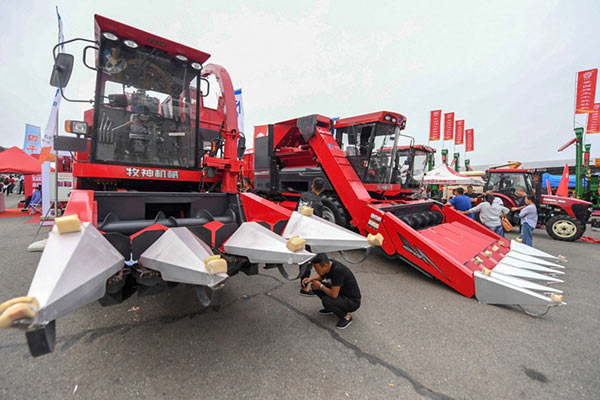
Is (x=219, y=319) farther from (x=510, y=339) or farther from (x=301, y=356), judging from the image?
(x=510, y=339)

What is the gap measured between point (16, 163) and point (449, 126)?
27561mm

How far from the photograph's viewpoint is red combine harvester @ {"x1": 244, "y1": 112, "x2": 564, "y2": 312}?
3363mm

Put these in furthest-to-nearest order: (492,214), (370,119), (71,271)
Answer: (370,119) < (492,214) < (71,271)

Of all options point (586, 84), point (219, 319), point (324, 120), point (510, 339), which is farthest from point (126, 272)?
Answer: point (586, 84)

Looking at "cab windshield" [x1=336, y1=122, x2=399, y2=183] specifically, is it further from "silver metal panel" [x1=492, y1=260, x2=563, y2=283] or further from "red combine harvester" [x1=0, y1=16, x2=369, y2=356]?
"red combine harvester" [x1=0, y1=16, x2=369, y2=356]

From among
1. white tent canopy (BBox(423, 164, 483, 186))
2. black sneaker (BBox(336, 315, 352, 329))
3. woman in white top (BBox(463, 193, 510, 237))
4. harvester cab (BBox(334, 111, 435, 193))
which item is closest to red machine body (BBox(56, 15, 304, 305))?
black sneaker (BBox(336, 315, 352, 329))

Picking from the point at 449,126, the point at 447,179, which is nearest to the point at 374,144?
the point at 447,179

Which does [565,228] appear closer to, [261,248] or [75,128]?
[261,248]

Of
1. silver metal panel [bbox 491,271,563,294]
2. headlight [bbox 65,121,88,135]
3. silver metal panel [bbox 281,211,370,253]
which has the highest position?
headlight [bbox 65,121,88,135]

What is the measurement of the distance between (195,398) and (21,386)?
1.20 m

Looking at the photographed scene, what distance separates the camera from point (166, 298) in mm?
3082

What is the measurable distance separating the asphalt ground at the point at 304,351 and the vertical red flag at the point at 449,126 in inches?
871

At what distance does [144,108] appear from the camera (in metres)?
3.19

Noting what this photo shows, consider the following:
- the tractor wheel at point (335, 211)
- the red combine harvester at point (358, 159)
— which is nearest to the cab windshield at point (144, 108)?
the tractor wheel at point (335, 211)
